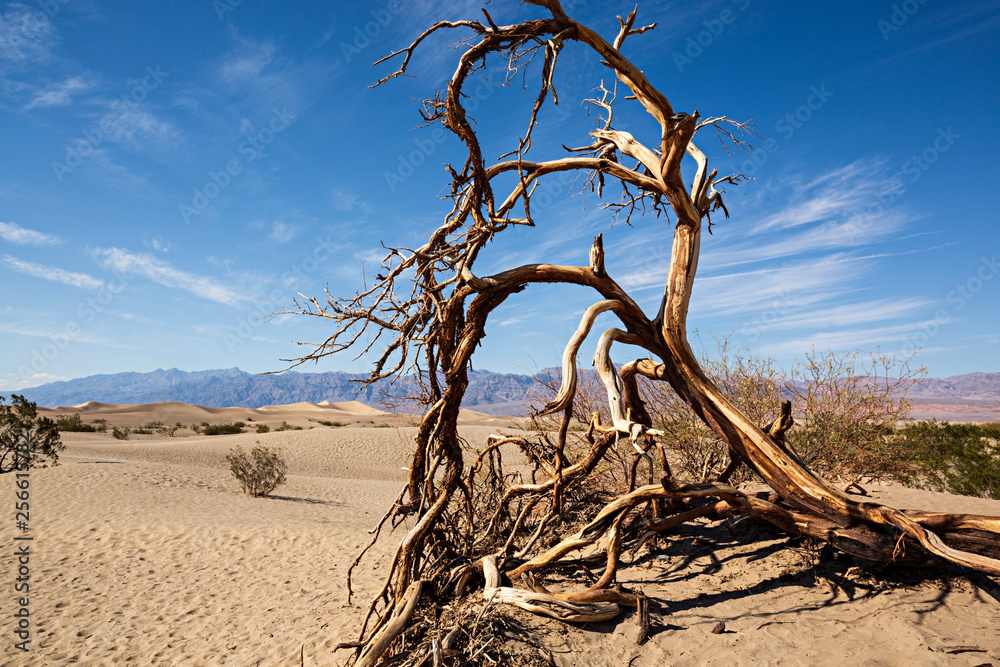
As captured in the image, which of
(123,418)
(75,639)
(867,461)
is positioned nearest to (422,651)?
(75,639)

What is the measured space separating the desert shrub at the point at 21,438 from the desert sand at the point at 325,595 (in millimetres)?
2713

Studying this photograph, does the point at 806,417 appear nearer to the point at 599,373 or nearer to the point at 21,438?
the point at 599,373

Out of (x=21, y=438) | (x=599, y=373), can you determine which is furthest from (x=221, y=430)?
(x=599, y=373)

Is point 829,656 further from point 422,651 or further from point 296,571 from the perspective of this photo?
point 296,571

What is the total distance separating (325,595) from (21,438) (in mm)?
15416

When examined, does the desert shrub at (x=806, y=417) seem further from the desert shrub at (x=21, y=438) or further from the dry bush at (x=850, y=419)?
the desert shrub at (x=21, y=438)

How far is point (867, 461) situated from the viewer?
935cm

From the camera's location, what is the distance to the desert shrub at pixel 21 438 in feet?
50.5

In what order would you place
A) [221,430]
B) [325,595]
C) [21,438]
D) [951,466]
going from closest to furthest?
[325,595] < [951,466] < [21,438] < [221,430]

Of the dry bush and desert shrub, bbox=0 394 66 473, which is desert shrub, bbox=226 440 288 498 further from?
the dry bush

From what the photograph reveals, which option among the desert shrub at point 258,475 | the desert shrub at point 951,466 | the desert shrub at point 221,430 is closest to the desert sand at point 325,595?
the desert shrub at point 258,475

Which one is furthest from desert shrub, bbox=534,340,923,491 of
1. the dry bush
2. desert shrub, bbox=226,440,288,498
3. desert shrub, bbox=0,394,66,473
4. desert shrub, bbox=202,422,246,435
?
desert shrub, bbox=202,422,246,435

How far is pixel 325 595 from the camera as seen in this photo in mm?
7434

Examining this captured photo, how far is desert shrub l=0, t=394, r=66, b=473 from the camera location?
1538 cm
